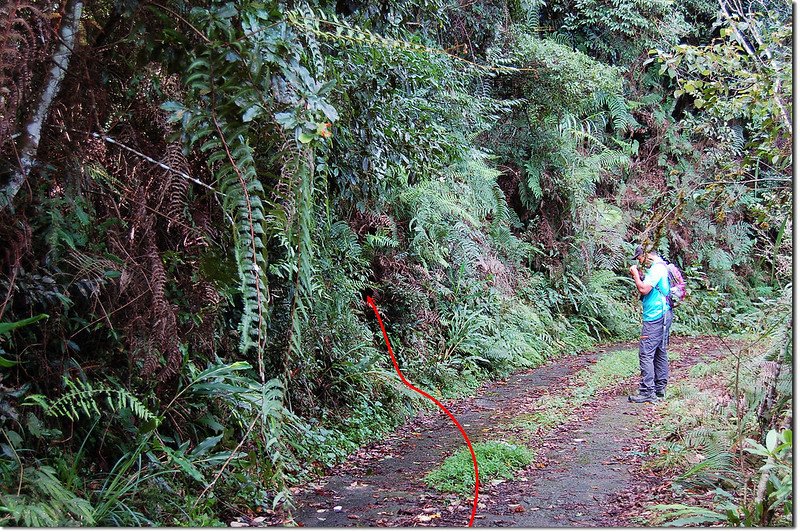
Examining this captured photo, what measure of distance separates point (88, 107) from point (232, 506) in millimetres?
2526

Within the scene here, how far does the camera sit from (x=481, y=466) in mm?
5062

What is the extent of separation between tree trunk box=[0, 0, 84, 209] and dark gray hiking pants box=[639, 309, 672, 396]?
617 cm

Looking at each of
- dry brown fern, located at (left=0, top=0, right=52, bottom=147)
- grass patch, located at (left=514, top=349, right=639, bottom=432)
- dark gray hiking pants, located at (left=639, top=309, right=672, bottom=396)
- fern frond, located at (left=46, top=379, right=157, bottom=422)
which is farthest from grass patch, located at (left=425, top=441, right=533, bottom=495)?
dry brown fern, located at (left=0, top=0, right=52, bottom=147)

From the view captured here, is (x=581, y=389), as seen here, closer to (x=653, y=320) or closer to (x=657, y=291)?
(x=653, y=320)

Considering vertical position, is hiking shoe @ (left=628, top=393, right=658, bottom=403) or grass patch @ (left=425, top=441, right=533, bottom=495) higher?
grass patch @ (left=425, top=441, right=533, bottom=495)

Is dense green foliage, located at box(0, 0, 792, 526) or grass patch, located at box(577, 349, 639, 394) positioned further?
grass patch, located at box(577, 349, 639, 394)

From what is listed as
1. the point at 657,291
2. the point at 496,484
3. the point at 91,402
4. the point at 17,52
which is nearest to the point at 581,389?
the point at 657,291

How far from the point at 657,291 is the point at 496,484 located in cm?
349

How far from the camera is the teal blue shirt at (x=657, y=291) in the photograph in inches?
283

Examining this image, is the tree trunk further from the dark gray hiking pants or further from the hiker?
the dark gray hiking pants

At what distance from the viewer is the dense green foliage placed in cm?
273

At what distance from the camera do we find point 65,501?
124 inches

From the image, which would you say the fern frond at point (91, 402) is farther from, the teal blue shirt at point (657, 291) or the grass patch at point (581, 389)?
the teal blue shirt at point (657, 291)

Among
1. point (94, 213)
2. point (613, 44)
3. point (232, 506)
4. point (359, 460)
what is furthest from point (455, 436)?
point (613, 44)
